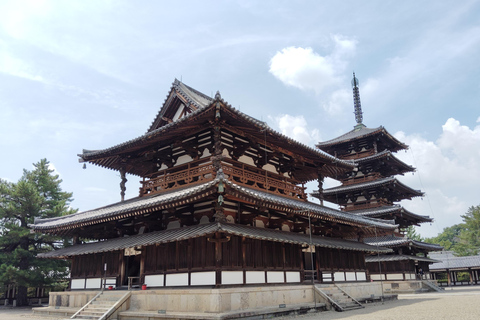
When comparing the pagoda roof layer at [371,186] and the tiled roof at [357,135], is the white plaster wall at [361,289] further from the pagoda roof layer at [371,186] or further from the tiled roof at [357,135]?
the tiled roof at [357,135]

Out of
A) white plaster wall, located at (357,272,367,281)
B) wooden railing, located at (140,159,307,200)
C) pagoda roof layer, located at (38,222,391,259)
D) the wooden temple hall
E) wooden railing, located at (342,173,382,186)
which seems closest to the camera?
pagoda roof layer, located at (38,222,391,259)

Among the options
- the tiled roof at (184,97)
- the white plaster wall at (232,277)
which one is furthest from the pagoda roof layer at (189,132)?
the white plaster wall at (232,277)

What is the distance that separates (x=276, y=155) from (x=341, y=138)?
26678 millimetres

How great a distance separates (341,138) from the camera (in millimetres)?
47344

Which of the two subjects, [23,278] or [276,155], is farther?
[23,278]

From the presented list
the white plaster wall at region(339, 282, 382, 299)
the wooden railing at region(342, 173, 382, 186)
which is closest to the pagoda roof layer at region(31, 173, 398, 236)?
the white plaster wall at region(339, 282, 382, 299)

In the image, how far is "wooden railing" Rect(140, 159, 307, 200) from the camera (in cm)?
1921

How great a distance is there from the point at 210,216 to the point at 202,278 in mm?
2992

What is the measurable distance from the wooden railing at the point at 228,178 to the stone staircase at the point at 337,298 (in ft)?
18.8

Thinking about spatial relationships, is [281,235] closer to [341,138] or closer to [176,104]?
[176,104]

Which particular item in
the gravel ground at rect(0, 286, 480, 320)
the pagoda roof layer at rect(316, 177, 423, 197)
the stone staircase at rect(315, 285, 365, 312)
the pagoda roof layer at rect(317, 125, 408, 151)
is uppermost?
the pagoda roof layer at rect(317, 125, 408, 151)

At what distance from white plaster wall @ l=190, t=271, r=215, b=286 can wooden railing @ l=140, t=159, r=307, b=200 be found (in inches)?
182

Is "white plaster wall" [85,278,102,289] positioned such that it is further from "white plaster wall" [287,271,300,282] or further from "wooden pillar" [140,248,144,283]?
"white plaster wall" [287,271,300,282]

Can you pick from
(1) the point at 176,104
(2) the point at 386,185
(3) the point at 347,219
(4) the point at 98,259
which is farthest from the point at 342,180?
(4) the point at 98,259
